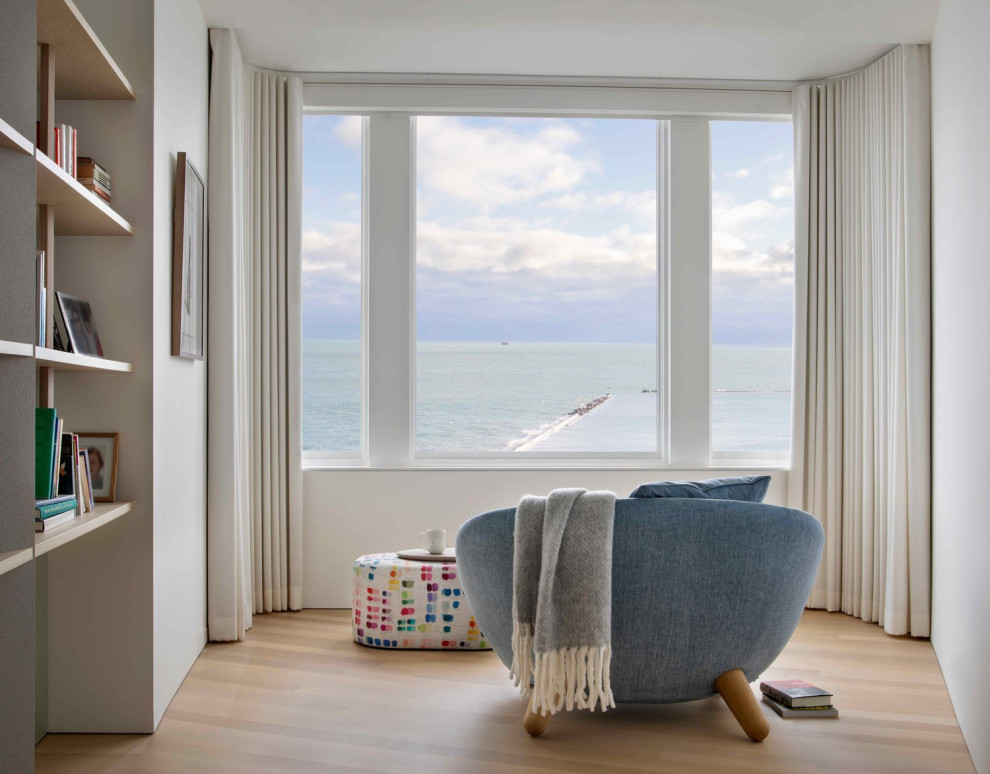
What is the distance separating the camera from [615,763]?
7.61ft

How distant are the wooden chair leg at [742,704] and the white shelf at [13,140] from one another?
216 centimetres

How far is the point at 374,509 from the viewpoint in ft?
13.4

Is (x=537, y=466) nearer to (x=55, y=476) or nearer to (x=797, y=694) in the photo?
(x=797, y=694)

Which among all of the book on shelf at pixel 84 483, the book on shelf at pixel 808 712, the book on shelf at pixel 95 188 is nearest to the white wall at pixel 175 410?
the book on shelf at pixel 95 188

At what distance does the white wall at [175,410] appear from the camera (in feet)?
8.80

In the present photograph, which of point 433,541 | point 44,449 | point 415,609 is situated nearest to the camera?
point 44,449

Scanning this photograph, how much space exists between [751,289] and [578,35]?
1545 millimetres

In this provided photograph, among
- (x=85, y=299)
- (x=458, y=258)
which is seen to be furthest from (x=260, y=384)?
(x=85, y=299)

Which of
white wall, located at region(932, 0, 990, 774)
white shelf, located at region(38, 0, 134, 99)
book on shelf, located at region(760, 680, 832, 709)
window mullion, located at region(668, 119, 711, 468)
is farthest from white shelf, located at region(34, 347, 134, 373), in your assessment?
window mullion, located at region(668, 119, 711, 468)

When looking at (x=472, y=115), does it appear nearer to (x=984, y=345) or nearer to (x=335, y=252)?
(x=335, y=252)

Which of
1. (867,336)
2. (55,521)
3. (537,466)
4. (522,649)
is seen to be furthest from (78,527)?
(867,336)

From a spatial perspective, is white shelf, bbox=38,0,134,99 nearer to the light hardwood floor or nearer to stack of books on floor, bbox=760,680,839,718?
the light hardwood floor

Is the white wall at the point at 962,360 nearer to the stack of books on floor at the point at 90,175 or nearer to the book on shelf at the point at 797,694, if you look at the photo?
the book on shelf at the point at 797,694

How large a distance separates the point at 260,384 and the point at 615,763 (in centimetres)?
240
